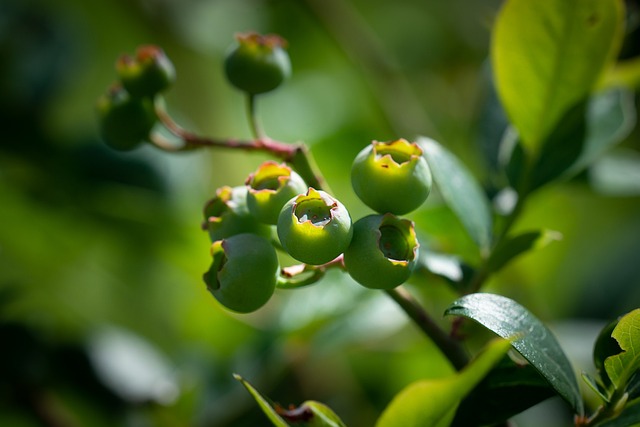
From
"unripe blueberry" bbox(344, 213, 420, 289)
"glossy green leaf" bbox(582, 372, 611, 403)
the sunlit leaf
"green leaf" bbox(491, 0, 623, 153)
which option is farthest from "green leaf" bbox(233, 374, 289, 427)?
the sunlit leaf

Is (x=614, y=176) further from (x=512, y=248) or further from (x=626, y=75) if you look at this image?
(x=512, y=248)

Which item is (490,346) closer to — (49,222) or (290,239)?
(290,239)

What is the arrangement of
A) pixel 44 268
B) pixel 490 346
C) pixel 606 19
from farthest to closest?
pixel 44 268, pixel 606 19, pixel 490 346

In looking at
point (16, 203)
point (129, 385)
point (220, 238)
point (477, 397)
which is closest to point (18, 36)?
point (16, 203)

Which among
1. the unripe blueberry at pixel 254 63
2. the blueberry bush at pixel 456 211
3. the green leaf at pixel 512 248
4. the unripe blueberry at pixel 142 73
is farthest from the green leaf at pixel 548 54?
the unripe blueberry at pixel 142 73

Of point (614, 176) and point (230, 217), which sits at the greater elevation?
point (230, 217)

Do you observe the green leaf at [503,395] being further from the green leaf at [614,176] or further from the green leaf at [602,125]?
the green leaf at [614,176]

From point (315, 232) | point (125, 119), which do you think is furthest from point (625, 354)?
point (125, 119)
